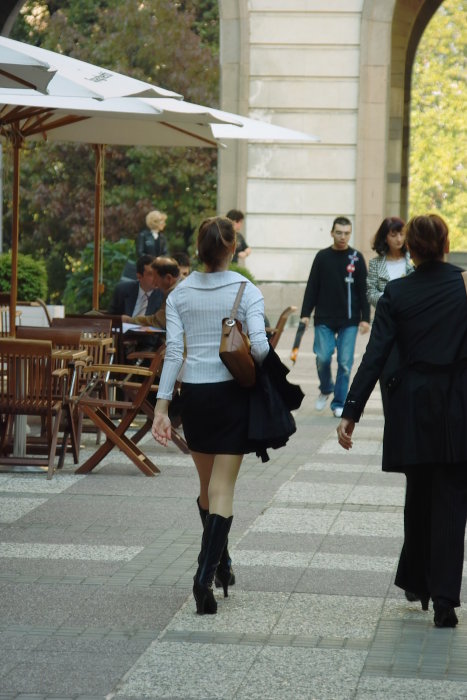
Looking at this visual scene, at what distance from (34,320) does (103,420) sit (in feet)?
19.3

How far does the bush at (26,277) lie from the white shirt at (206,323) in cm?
1420

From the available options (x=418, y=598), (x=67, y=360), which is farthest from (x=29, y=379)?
(x=418, y=598)

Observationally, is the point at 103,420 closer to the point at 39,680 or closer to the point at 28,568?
the point at 28,568

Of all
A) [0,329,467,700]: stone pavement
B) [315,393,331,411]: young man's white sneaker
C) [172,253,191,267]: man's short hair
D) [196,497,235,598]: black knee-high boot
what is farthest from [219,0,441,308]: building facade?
[196,497,235,598]: black knee-high boot

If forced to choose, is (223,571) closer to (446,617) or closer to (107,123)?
(446,617)

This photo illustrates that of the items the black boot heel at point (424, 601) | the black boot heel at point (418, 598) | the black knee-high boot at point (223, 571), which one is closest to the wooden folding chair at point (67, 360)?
the black knee-high boot at point (223, 571)

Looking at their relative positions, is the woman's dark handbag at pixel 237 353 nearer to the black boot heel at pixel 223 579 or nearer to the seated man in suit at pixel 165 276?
the black boot heel at pixel 223 579

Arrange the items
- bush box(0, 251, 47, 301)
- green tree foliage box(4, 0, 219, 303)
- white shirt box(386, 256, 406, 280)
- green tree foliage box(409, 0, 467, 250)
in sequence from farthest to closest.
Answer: green tree foliage box(409, 0, 467, 250)
green tree foliage box(4, 0, 219, 303)
bush box(0, 251, 47, 301)
white shirt box(386, 256, 406, 280)

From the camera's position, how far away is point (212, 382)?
254 inches

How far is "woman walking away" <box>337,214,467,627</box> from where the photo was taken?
6285mm

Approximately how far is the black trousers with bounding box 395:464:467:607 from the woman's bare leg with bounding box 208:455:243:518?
78cm

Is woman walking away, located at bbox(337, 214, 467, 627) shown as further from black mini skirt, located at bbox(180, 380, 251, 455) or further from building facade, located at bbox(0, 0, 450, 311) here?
building facade, located at bbox(0, 0, 450, 311)

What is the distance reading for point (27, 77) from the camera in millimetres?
8523

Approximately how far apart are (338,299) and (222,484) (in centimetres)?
817
